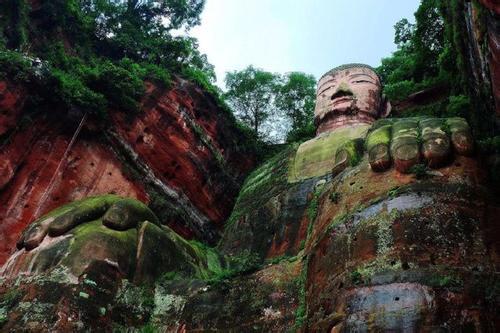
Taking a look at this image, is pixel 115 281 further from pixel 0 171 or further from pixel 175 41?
pixel 175 41

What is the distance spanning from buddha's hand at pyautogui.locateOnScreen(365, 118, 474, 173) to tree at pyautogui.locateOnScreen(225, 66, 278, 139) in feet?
49.4

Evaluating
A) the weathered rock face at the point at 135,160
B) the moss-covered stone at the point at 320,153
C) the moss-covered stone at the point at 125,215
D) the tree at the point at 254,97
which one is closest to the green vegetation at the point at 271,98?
the tree at the point at 254,97

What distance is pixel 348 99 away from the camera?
14.9 m

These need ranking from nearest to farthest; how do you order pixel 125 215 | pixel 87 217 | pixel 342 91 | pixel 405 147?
pixel 405 147 < pixel 87 217 < pixel 125 215 < pixel 342 91

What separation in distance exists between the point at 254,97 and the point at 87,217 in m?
15.3

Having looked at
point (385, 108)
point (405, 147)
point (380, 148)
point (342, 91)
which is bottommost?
point (405, 147)

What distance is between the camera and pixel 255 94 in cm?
2342

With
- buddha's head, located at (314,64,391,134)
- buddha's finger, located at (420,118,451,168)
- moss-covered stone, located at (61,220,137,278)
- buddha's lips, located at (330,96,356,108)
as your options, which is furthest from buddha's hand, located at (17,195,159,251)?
buddha's lips, located at (330,96,356,108)

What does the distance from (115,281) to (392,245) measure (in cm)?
413

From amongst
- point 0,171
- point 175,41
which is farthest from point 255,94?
point 0,171

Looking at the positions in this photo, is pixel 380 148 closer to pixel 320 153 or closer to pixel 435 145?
pixel 435 145

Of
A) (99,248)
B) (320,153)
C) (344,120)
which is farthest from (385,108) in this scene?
(99,248)

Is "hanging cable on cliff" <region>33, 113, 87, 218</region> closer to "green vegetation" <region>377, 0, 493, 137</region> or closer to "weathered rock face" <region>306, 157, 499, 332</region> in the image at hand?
"weathered rock face" <region>306, 157, 499, 332</region>

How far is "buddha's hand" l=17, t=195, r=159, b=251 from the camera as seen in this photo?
8.51 m
